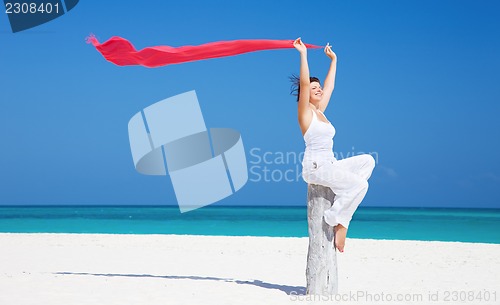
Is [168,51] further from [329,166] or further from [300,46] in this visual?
[329,166]

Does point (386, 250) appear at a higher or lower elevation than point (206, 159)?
lower

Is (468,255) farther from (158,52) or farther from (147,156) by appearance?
(158,52)

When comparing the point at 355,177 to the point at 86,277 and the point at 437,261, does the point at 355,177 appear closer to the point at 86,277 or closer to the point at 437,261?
the point at 86,277

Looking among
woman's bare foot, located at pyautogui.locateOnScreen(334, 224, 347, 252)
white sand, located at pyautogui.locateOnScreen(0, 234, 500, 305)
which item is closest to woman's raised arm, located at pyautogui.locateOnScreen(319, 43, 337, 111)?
woman's bare foot, located at pyautogui.locateOnScreen(334, 224, 347, 252)

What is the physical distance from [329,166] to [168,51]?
7.06ft

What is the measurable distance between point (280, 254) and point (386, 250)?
2313 mm

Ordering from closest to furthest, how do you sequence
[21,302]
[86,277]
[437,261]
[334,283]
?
[21,302]
[334,283]
[86,277]
[437,261]

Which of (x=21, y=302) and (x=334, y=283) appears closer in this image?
(x=21, y=302)

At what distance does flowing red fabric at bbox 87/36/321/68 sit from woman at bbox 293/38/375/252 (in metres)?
0.85

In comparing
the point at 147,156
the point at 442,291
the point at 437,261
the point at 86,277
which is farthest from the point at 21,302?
the point at 437,261

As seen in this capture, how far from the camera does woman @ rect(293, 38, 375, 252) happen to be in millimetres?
5531

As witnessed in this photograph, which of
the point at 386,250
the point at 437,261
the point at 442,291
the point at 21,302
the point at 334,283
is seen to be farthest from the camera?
the point at 386,250

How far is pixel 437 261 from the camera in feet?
31.9

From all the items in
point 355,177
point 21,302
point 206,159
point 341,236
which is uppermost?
point 206,159
